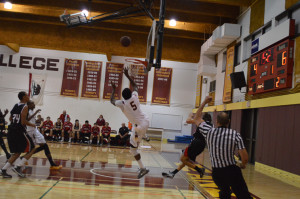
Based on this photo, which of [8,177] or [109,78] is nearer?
[8,177]

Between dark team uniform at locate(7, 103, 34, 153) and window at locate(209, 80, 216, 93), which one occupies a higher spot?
window at locate(209, 80, 216, 93)

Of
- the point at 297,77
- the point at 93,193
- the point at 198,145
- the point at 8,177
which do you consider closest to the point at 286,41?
the point at 297,77

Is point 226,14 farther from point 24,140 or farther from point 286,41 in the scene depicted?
point 24,140

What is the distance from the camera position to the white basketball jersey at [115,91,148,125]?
6680mm

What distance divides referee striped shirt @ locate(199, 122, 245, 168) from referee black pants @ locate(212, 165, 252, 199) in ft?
0.24

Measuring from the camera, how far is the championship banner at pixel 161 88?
75.5ft

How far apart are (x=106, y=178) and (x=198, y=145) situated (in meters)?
2.23

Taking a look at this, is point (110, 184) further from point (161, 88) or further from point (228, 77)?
point (161, 88)

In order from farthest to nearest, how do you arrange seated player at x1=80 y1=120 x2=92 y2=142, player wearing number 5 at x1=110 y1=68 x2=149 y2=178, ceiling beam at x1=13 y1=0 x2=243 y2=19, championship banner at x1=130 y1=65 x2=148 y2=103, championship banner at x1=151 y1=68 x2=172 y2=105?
1. championship banner at x1=151 y1=68 x2=172 y2=105
2. championship banner at x1=130 y1=65 x2=148 y2=103
3. seated player at x1=80 y1=120 x2=92 y2=142
4. ceiling beam at x1=13 y1=0 x2=243 y2=19
5. player wearing number 5 at x1=110 y1=68 x2=149 y2=178

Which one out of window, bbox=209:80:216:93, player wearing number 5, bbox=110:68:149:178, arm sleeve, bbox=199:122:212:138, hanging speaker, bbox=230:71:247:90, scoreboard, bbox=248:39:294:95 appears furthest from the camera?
window, bbox=209:80:216:93

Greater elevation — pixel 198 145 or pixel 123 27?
pixel 123 27

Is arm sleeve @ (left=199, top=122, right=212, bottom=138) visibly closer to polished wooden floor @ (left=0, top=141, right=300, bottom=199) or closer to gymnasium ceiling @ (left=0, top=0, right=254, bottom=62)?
polished wooden floor @ (left=0, top=141, right=300, bottom=199)

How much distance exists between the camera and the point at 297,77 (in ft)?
30.0

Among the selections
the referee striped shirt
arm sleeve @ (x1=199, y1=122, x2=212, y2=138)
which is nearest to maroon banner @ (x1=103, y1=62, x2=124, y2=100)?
arm sleeve @ (x1=199, y1=122, x2=212, y2=138)
